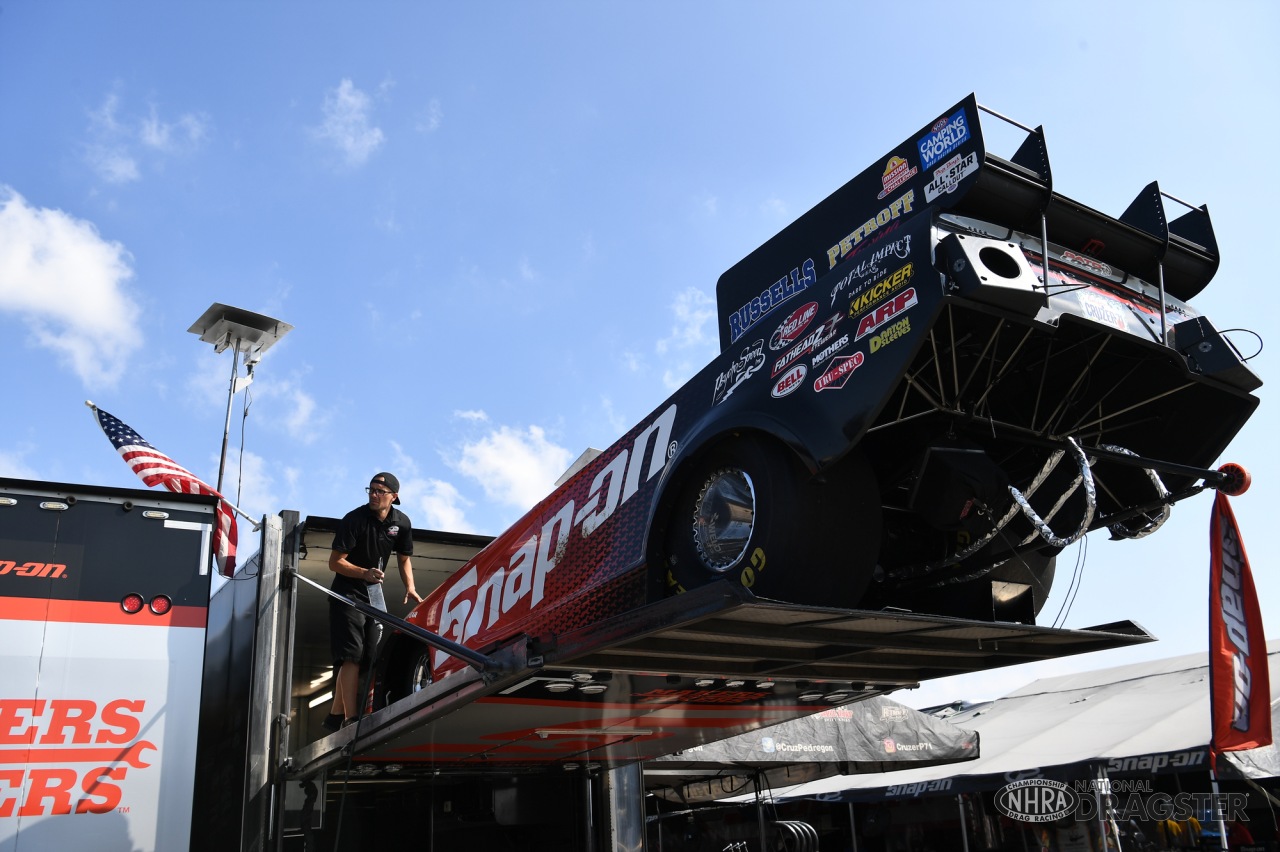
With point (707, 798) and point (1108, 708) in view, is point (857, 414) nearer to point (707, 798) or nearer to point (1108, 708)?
point (707, 798)

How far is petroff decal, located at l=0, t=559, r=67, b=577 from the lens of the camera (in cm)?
418

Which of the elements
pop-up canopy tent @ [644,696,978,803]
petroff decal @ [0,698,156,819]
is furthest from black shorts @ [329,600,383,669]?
pop-up canopy tent @ [644,696,978,803]

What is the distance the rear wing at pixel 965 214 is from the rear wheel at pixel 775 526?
2.52 feet

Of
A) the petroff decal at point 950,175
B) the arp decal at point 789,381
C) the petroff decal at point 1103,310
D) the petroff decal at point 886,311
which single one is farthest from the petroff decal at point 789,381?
the petroff decal at point 1103,310

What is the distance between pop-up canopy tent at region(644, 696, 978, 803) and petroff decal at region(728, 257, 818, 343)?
13.5 feet

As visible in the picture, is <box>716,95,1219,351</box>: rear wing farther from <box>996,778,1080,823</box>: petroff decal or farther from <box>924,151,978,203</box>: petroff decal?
<box>996,778,1080,823</box>: petroff decal

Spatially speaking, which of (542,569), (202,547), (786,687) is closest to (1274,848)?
(786,687)

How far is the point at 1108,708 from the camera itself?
12.1m

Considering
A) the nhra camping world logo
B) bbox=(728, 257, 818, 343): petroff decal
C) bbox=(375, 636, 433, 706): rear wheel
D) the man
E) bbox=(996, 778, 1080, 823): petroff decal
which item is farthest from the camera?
bbox=(996, 778, 1080, 823): petroff decal

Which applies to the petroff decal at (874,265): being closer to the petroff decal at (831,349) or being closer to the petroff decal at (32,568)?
the petroff decal at (831,349)

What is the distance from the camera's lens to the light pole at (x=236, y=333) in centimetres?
842

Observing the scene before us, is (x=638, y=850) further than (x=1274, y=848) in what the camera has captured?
No

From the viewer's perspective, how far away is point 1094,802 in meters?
10.5

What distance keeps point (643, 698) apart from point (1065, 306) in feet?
8.27
